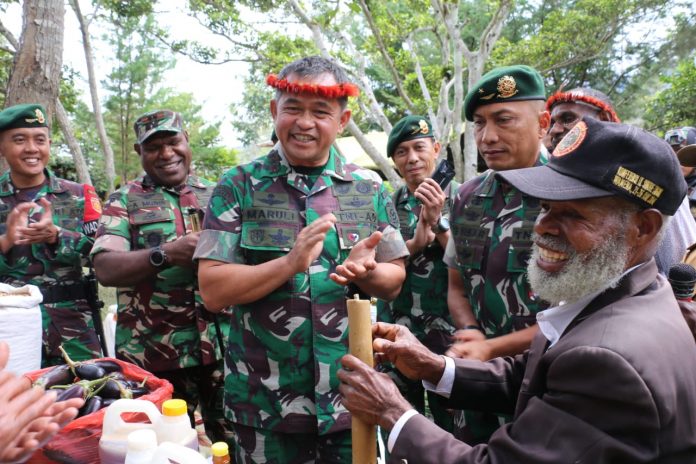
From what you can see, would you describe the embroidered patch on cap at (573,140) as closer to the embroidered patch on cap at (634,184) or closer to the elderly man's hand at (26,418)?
the embroidered patch on cap at (634,184)

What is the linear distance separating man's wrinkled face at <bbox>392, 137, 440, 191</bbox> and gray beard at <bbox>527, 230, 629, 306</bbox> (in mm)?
2486

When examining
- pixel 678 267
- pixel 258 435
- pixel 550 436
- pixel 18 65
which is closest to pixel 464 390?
pixel 550 436

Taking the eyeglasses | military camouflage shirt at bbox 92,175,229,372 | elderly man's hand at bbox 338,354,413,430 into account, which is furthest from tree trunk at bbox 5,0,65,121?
the eyeglasses

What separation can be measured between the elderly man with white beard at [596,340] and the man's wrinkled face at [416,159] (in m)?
2.39

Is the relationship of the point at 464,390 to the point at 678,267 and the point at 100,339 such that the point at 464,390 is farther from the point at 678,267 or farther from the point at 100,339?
the point at 100,339

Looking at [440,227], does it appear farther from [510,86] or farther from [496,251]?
[510,86]

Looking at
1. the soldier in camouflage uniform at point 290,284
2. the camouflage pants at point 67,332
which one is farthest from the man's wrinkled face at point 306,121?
the camouflage pants at point 67,332

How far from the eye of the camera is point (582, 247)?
1.60 m

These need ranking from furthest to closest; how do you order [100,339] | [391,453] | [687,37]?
[687,37] → [100,339] → [391,453]

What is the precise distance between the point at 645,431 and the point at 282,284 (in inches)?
57.6

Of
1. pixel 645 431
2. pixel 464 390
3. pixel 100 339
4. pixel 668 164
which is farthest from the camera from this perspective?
pixel 100 339

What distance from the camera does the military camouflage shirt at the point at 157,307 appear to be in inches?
128

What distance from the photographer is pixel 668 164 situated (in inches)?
59.1

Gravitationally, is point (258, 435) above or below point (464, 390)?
below
